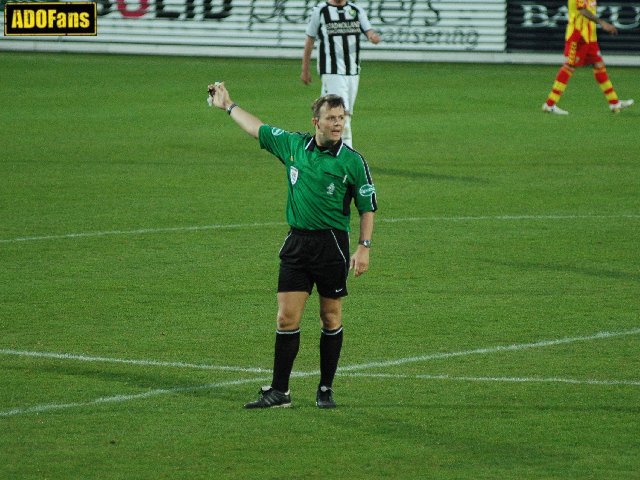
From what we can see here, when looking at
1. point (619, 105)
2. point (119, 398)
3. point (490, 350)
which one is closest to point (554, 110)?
point (619, 105)

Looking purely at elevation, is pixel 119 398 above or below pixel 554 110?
below

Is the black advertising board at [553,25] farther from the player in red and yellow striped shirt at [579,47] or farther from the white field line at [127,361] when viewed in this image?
the white field line at [127,361]

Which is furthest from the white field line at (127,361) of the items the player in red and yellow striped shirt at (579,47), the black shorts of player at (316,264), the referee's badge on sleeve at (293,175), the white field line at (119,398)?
the player in red and yellow striped shirt at (579,47)

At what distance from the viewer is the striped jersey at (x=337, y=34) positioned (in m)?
18.1

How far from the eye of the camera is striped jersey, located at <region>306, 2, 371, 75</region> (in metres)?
18.1

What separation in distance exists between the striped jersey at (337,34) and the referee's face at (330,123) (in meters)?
10.3

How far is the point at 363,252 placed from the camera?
805 cm

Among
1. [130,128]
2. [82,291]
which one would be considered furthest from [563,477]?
[130,128]

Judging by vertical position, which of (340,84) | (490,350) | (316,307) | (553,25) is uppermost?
(553,25)

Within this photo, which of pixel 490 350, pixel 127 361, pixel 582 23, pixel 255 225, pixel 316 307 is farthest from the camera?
pixel 582 23

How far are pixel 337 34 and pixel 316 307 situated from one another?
776cm

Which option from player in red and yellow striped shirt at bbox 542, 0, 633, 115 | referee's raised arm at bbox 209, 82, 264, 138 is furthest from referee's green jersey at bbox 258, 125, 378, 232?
player in red and yellow striped shirt at bbox 542, 0, 633, 115

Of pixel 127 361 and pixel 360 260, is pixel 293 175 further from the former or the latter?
pixel 127 361

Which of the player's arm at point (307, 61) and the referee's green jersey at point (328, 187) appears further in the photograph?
the player's arm at point (307, 61)
